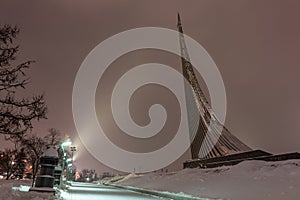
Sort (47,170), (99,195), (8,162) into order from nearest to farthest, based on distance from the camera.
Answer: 1. (47,170)
2. (99,195)
3. (8,162)

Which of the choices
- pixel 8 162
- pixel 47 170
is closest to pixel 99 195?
pixel 47 170

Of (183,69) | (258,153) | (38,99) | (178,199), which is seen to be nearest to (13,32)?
(38,99)

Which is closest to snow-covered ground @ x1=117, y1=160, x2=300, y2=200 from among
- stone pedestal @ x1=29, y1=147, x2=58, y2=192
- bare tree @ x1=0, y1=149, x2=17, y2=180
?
stone pedestal @ x1=29, y1=147, x2=58, y2=192

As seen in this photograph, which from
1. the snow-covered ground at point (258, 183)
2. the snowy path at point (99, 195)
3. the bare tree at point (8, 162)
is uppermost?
the bare tree at point (8, 162)

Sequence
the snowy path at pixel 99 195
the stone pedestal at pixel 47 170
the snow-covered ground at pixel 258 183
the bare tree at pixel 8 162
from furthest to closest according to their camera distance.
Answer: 1. the bare tree at pixel 8 162
2. the snowy path at pixel 99 195
3. the stone pedestal at pixel 47 170
4. the snow-covered ground at pixel 258 183

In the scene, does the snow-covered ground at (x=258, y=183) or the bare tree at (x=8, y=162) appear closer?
the snow-covered ground at (x=258, y=183)

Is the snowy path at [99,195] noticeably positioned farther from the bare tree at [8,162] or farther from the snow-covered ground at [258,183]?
the bare tree at [8,162]

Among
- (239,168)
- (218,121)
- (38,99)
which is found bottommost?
(239,168)

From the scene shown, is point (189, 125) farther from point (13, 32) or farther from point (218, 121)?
point (13, 32)

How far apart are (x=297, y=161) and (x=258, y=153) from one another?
820 centimetres

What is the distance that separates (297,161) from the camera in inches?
584

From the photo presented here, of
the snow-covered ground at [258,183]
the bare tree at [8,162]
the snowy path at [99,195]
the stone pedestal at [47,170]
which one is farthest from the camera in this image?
the bare tree at [8,162]

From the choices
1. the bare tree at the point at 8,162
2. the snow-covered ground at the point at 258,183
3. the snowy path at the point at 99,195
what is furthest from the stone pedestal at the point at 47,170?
the bare tree at the point at 8,162

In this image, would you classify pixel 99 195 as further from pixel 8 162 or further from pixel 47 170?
pixel 8 162
